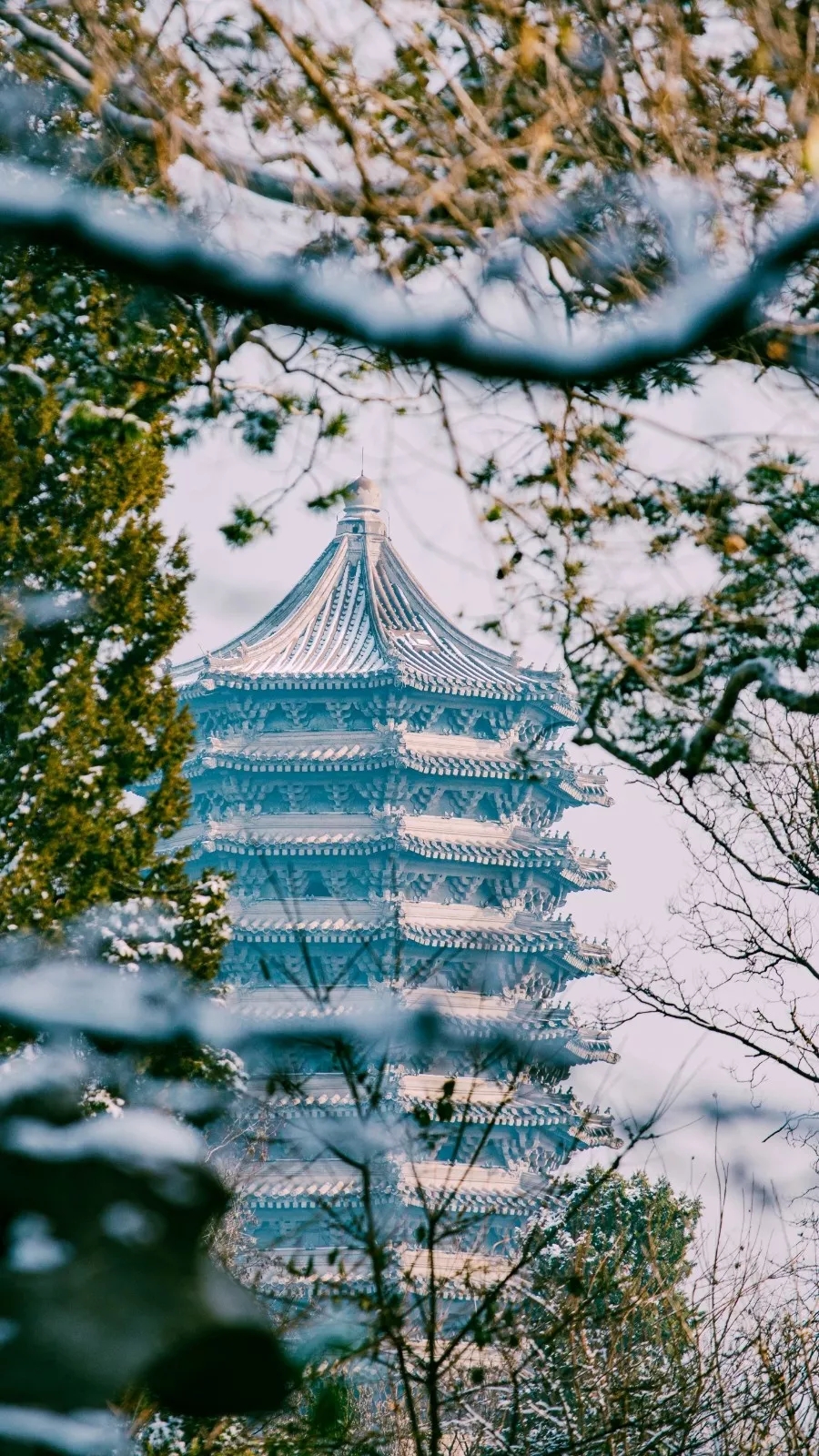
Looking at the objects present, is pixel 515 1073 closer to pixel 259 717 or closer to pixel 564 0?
pixel 564 0

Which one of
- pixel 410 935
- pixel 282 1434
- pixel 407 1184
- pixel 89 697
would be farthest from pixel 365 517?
pixel 282 1434

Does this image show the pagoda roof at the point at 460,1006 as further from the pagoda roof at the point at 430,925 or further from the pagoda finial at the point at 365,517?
the pagoda finial at the point at 365,517

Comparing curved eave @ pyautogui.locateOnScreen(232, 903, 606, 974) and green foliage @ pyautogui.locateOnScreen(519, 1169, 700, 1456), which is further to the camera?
curved eave @ pyautogui.locateOnScreen(232, 903, 606, 974)

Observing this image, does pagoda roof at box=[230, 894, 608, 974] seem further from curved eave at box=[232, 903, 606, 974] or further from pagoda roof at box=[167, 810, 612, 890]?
pagoda roof at box=[167, 810, 612, 890]

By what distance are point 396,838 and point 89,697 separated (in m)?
16.8

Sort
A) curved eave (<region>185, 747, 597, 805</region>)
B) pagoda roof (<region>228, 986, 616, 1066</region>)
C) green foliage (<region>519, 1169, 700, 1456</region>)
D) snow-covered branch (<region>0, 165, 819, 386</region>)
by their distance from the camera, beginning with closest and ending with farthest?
snow-covered branch (<region>0, 165, 819, 386</region>), green foliage (<region>519, 1169, 700, 1456</region>), pagoda roof (<region>228, 986, 616, 1066</region>), curved eave (<region>185, 747, 597, 805</region>)

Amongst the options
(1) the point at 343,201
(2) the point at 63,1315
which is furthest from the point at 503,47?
(2) the point at 63,1315

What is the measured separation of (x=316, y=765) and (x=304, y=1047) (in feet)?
75.9

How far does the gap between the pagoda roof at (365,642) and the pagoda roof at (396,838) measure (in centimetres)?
210

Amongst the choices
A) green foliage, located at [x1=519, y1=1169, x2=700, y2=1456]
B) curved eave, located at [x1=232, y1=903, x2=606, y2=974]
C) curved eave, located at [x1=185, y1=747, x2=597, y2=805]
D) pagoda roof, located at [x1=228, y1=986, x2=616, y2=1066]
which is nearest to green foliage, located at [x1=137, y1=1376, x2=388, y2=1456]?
green foliage, located at [x1=519, y1=1169, x2=700, y2=1456]

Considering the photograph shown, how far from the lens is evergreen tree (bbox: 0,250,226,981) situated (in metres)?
10.7

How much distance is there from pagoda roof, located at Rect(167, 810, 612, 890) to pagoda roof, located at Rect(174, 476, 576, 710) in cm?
210

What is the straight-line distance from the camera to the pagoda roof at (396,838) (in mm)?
28219

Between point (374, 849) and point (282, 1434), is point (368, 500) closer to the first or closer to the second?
point (374, 849)
